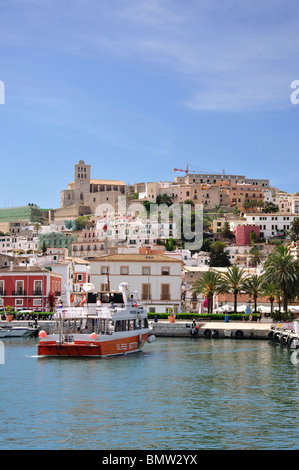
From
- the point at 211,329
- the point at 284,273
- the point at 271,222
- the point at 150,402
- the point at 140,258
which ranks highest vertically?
the point at 271,222

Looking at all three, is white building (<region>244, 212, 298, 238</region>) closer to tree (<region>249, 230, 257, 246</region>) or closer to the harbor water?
tree (<region>249, 230, 257, 246</region>)

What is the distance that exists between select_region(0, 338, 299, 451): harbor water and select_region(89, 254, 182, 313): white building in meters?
28.4

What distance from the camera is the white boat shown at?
193ft

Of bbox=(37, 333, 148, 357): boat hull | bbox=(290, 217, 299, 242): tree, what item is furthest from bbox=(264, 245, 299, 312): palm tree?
bbox=(290, 217, 299, 242): tree

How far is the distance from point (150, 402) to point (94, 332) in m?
15.0

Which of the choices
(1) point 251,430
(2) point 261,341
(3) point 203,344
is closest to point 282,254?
(2) point 261,341

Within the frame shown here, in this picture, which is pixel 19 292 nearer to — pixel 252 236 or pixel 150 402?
pixel 150 402

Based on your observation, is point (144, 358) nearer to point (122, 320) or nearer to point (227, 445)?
point (122, 320)

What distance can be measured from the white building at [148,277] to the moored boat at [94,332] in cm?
2510

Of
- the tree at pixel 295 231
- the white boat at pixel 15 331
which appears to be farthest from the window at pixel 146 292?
the tree at pixel 295 231

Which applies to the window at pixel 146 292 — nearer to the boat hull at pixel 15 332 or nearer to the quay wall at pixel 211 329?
the quay wall at pixel 211 329

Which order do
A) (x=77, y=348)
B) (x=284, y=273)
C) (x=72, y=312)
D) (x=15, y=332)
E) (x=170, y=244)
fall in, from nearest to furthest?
(x=77, y=348)
(x=72, y=312)
(x=15, y=332)
(x=284, y=273)
(x=170, y=244)

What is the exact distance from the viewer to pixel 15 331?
59500 millimetres

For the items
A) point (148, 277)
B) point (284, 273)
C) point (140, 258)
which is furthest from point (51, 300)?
point (284, 273)
